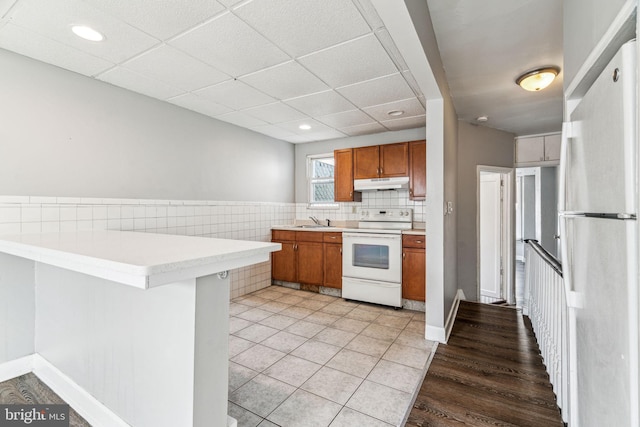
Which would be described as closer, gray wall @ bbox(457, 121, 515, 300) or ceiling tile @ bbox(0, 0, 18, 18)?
ceiling tile @ bbox(0, 0, 18, 18)

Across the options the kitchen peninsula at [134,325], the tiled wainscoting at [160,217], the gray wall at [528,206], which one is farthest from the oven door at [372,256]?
the gray wall at [528,206]

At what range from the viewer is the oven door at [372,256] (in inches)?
139

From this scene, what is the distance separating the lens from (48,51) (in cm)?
210

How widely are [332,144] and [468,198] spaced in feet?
7.38

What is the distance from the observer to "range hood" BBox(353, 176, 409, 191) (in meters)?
3.93

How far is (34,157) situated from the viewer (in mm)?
2186

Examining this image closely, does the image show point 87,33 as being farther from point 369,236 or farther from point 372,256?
point 372,256

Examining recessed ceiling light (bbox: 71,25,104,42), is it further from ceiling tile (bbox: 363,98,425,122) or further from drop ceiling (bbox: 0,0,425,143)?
ceiling tile (bbox: 363,98,425,122)

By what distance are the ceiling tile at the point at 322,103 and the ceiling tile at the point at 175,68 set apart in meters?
0.84

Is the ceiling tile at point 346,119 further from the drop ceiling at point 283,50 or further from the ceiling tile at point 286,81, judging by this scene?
the ceiling tile at point 286,81

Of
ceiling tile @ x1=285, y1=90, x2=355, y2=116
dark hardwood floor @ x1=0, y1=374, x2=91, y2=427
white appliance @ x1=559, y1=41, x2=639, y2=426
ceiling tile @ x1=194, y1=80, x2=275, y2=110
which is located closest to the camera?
white appliance @ x1=559, y1=41, x2=639, y2=426

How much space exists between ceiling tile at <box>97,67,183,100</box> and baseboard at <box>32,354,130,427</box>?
2331mm

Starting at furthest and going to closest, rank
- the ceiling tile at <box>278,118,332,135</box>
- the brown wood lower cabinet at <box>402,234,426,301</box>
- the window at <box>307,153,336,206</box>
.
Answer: the window at <box>307,153,336,206</box>
the ceiling tile at <box>278,118,332,135</box>
the brown wood lower cabinet at <box>402,234,426,301</box>

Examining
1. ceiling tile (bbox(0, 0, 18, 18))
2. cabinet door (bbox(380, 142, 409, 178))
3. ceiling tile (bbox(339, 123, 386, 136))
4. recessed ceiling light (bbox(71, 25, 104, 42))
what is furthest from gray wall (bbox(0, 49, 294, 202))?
cabinet door (bbox(380, 142, 409, 178))
